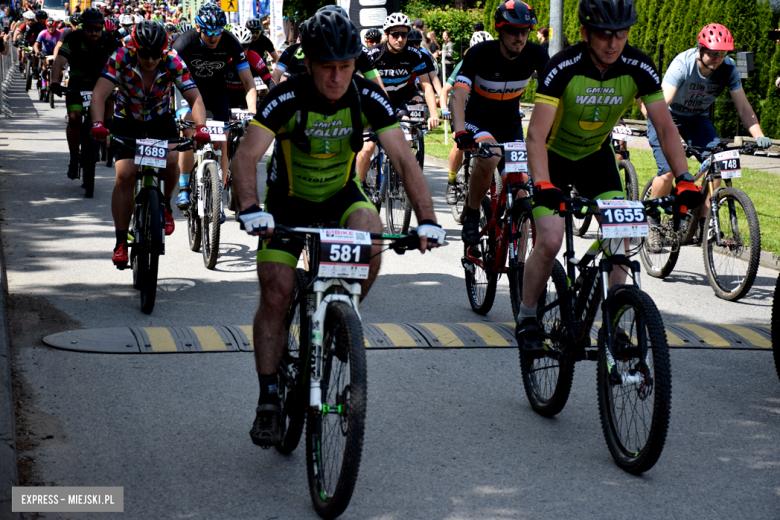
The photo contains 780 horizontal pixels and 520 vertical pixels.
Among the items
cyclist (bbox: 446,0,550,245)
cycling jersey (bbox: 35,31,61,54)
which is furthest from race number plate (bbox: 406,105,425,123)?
cycling jersey (bbox: 35,31,61,54)

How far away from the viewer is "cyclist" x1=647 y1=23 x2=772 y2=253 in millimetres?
8148

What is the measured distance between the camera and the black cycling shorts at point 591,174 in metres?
5.29

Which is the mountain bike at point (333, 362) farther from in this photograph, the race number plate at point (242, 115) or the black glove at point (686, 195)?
the race number plate at point (242, 115)

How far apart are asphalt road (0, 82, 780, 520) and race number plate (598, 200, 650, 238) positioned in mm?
1076

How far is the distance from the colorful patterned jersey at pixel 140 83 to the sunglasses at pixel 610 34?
3924 mm

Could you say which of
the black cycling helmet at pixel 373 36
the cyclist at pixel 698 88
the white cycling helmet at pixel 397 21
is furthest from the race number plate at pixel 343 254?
the black cycling helmet at pixel 373 36

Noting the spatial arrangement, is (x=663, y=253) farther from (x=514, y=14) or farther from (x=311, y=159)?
(x=311, y=159)

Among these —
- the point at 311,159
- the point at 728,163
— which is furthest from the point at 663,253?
the point at 311,159

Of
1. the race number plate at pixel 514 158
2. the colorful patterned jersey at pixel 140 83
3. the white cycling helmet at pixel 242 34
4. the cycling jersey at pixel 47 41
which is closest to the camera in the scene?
the race number plate at pixel 514 158

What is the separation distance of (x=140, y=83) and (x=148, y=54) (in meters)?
0.26

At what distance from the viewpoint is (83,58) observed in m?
11.8

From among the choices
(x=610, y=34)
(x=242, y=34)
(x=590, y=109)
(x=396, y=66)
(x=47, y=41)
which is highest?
(x=47, y=41)

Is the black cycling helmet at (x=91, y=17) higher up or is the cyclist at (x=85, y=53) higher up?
the black cycling helmet at (x=91, y=17)

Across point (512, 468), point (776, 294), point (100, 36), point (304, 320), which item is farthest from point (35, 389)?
point (100, 36)
